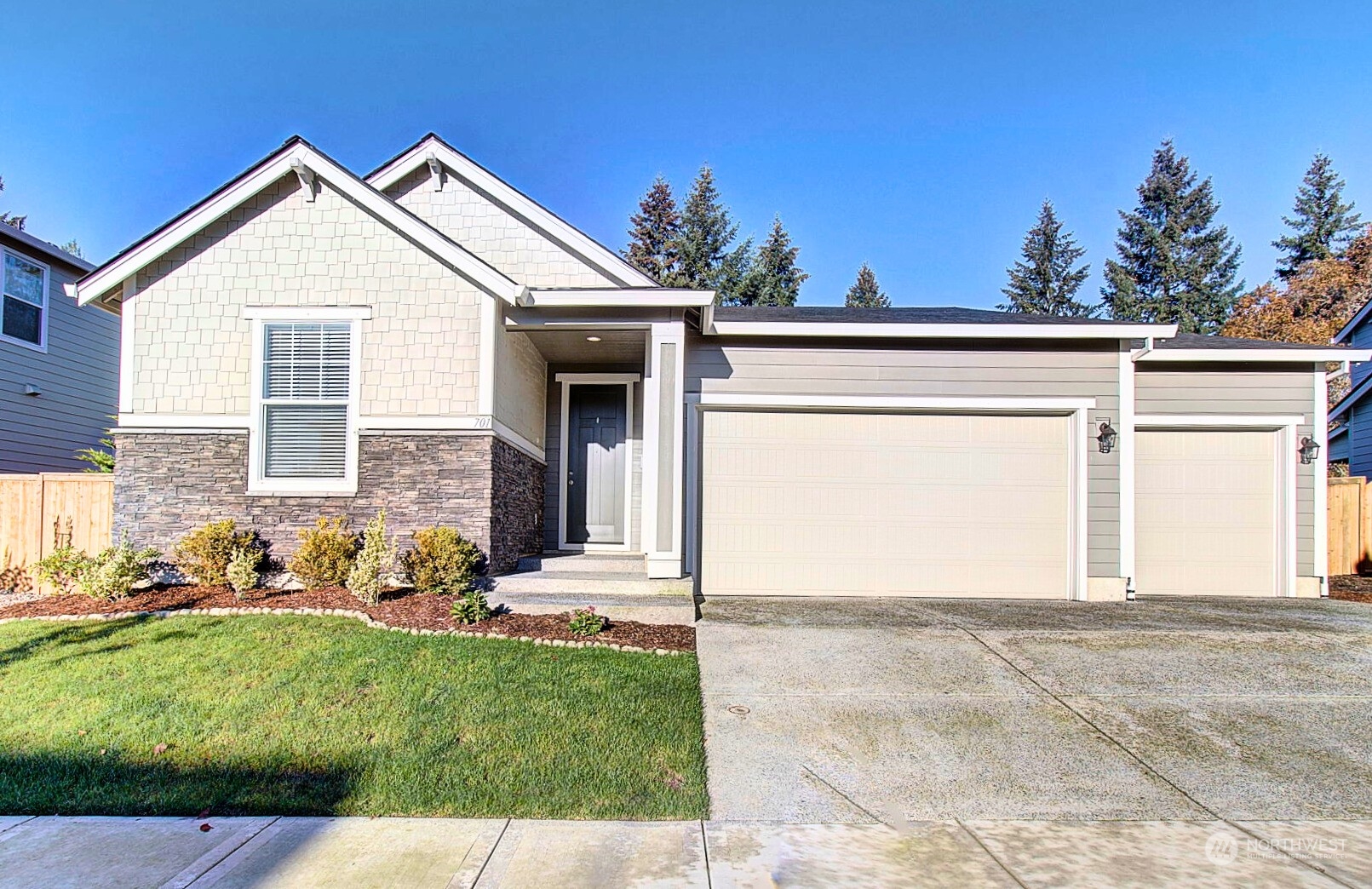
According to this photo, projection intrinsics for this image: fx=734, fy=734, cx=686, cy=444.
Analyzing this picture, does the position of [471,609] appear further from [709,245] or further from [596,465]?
[709,245]

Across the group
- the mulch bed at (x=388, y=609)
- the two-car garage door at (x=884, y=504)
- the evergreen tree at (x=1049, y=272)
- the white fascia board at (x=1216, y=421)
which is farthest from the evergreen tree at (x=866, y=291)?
the mulch bed at (x=388, y=609)

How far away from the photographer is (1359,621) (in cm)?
747

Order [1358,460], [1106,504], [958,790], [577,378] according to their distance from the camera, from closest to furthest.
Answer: [958,790] → [1106,504] → [577,378] → [1358,460]

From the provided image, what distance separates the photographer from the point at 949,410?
884 centimetres

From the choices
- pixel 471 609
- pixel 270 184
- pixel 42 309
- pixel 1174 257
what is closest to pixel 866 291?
pixel 1174 257

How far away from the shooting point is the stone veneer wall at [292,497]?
7539mm

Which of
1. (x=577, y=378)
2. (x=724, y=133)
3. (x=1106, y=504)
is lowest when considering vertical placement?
(x=1106, y=504)

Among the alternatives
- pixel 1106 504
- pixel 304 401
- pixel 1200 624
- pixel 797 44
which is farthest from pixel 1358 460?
pixel 304 401

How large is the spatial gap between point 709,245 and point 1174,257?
19.6 meters

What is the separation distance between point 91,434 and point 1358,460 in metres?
24.4

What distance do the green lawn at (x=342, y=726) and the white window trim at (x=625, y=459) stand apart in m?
4.11

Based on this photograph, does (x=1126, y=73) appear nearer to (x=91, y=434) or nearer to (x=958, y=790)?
(x=958, y=790)

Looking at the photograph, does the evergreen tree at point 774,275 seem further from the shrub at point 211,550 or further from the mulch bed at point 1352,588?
the shrub at point 211,550

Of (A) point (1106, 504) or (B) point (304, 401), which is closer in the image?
(B) point (304, 401)
